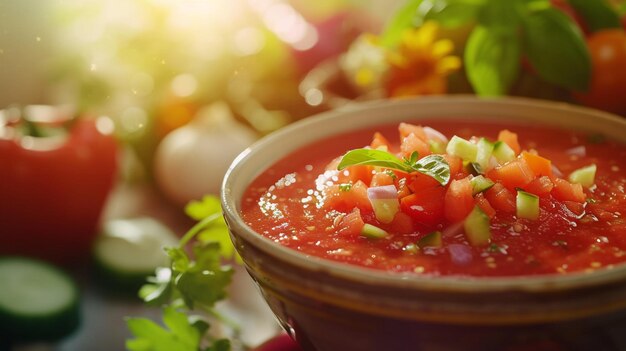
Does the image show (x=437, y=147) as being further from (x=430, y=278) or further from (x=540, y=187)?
(x=430, y=278)

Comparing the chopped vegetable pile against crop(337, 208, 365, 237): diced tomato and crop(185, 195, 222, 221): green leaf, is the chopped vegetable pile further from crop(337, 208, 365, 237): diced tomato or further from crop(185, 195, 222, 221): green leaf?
crop(185, 195, 222, 221): green leaf

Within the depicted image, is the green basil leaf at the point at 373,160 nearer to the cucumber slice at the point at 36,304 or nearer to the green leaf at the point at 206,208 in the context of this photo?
the green leaf at the point at 206,208

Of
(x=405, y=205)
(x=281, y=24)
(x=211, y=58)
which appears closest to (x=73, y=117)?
(x=211, y=58)

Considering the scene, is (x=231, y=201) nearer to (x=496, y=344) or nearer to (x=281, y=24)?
(x=496, y=344)

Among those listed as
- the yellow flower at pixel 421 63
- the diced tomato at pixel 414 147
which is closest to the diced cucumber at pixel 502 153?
the diced tomato at pixel 414 147

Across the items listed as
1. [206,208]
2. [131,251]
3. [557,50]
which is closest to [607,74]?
[557,50]

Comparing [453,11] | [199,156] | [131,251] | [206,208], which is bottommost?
[131,251]

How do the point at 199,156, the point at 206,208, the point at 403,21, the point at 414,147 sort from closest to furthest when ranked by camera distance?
the point at 414,147 < the point at 206,208 < the point at 403,21 < the point at 199,156
